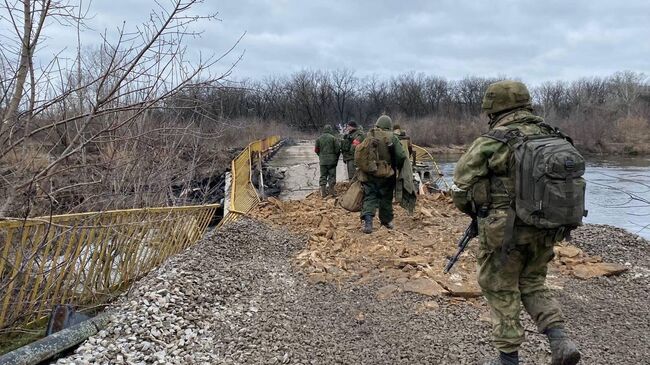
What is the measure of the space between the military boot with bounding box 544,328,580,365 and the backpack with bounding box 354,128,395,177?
4.20 metres

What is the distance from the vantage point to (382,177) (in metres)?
7.16

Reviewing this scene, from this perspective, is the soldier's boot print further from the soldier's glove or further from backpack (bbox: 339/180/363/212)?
the soldier's glove

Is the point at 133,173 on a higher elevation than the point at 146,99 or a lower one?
lower

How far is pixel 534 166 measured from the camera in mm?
2908

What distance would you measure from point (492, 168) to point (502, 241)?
460 millimetres

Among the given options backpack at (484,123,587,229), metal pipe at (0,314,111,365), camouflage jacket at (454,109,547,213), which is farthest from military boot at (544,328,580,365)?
metal pipe at (0,314,111,365)

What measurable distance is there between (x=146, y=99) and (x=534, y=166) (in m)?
2.76

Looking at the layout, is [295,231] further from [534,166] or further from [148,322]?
[534,166]

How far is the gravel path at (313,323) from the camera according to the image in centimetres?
358

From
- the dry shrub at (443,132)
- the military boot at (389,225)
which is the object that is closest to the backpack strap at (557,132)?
the military boot at (389,225)

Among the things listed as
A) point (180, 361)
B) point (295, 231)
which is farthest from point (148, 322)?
point (295, 231)

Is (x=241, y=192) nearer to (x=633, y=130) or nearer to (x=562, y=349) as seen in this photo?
(x=562, y=349)

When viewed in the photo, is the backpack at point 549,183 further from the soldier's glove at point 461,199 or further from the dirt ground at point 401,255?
the dirt ground at point 401,255

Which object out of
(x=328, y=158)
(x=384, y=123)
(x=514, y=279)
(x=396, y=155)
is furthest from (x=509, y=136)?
(x=328, y=158)
